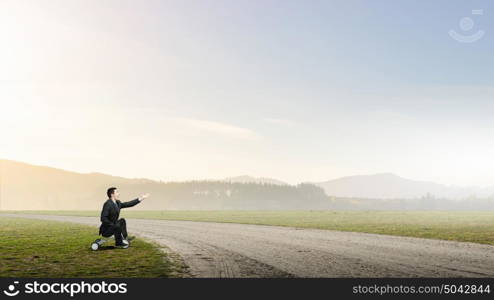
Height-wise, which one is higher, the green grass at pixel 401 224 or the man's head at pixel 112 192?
the man's head at pixel 112 192

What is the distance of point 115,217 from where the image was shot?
1988 cm

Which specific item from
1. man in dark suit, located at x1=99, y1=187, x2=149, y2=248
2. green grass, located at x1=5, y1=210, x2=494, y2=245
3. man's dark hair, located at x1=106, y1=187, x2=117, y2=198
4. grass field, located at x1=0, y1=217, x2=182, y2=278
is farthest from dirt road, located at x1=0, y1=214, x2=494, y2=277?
green grass, located at x1=5, y1=210, x2=494, y2=245

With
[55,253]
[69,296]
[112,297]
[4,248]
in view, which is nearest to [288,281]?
[112,297]

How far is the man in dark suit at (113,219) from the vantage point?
19.4 metres

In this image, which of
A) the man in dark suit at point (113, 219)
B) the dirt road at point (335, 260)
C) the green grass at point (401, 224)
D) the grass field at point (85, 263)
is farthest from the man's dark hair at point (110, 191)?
the green grass at point (401, 224)

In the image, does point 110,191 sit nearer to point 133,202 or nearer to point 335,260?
point 133,202

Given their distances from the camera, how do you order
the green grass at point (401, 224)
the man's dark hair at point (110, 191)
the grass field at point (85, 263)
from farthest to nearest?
1. the green grass at point (401, 224)
2. the man's dark hair at point (110, 191)
3. the grass field at point (85, 263)

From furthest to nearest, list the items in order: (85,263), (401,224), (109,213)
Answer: (401,224) < (109,213) < (85,263)

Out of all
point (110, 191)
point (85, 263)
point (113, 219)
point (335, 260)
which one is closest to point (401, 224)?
point (335, 260)

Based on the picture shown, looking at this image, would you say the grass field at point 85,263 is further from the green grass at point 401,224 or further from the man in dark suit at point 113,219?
the green grass at point 401,224

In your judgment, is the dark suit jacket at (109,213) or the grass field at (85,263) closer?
the grass field at (85,263)

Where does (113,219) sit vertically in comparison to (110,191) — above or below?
below

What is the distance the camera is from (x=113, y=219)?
19.9 metres

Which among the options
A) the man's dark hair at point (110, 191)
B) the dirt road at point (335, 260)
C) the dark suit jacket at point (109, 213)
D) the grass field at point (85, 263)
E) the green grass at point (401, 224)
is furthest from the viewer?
the green grass at point (401, 224)
